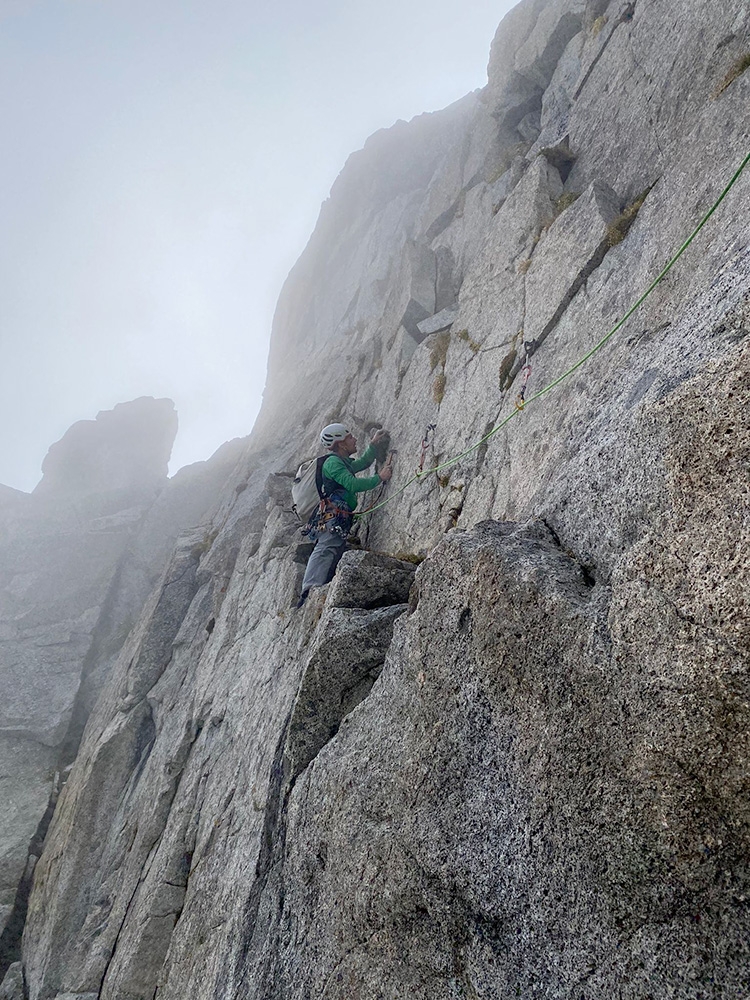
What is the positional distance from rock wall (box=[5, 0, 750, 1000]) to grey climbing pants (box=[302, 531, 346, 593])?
81 centimetres

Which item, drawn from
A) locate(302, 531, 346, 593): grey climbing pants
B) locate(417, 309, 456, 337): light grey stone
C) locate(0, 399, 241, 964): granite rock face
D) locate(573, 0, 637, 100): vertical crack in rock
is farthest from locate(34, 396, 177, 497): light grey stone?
locate(573, 0, 637, 100): vertical crack in rock

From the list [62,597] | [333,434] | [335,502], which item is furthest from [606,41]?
[62,597]

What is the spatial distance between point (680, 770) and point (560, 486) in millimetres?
3124

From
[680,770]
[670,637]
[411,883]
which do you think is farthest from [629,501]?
[411,883]

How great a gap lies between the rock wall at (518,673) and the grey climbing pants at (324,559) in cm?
81

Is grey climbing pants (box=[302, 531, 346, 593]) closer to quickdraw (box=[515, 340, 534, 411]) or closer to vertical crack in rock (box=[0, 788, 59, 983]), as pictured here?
quickdraw (box=[515, 340, 534, 411])

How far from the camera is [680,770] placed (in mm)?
3797

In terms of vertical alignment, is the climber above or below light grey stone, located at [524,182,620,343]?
below

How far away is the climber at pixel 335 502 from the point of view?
474 inches

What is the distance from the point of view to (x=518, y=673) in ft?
16.4

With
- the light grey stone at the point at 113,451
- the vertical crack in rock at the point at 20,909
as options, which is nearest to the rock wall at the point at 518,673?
the vertical crack in rock at the point at 20,909

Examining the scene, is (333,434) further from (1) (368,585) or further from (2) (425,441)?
(1) (368,585)

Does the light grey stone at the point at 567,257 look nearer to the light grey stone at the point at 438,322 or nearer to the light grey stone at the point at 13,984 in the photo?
the light grey stone at the point at 438,322

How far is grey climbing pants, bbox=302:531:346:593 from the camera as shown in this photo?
1176cm
